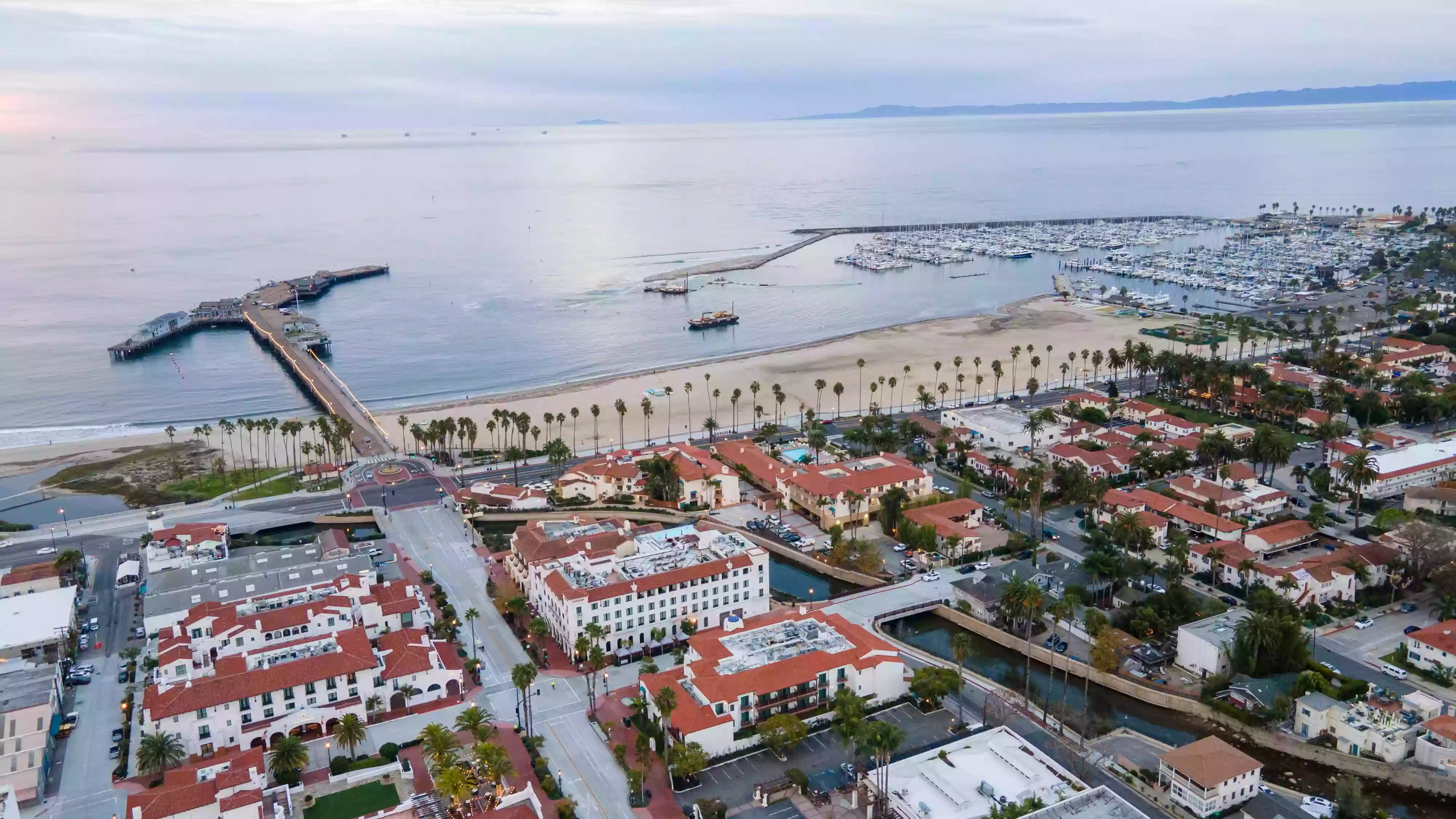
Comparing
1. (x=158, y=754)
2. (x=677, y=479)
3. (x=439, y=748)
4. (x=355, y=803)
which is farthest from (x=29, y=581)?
(x=677, y=479)

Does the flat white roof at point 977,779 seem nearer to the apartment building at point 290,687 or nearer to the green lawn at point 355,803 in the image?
the green lawn at point 355,803

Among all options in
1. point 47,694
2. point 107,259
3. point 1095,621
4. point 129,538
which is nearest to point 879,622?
point 1095,621

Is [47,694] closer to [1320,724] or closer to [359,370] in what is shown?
[1320,724]

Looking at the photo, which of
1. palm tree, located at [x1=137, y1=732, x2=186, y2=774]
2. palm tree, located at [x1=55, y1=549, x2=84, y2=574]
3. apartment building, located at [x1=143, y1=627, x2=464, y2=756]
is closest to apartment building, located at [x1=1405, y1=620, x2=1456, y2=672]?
apartment building, located at [x1=143, y1=627, x2=464, y2=756]

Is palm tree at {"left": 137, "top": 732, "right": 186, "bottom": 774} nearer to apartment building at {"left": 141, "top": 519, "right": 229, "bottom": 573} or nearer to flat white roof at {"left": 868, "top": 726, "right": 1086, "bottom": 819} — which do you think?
apartment building at {"left": 141, "top": 519, "right": 229, "bottom": 573}

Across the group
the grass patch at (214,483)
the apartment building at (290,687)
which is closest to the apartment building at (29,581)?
the apartment building at (290,687)

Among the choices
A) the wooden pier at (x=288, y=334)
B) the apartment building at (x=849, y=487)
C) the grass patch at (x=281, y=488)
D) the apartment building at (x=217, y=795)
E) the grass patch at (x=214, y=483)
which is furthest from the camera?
the wooden pier at (x=288, y=334)
